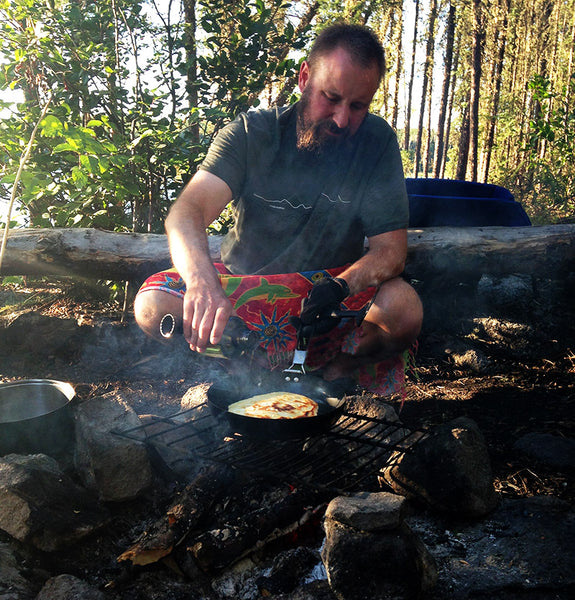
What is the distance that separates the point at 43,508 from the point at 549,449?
230 cm

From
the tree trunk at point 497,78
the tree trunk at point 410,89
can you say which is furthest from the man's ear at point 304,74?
the tree trunk at point 410,89

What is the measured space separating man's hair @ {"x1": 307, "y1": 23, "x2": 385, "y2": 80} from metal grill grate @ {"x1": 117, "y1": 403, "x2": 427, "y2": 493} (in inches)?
76.9

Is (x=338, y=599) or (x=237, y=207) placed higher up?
(x=237, y=207)

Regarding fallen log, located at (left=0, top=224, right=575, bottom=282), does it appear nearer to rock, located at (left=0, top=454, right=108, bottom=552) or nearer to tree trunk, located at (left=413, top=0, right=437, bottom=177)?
rock, located at (left=0, top=454, right=108, bottom=552)

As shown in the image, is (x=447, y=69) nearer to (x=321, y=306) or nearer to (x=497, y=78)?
(x=497, y=78)

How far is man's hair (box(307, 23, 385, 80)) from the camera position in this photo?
2.64 metres

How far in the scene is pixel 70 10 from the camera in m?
3.81

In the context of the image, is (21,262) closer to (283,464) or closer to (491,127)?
(283,464)

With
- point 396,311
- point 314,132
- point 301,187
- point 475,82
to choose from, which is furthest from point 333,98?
point 475,82

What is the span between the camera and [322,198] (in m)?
3.04

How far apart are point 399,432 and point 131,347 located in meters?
2.49

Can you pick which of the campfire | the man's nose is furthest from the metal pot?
the man's nose

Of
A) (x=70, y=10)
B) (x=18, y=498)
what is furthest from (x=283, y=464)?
(x=70, y=10)

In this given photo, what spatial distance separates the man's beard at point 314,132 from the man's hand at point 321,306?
1.18 m
